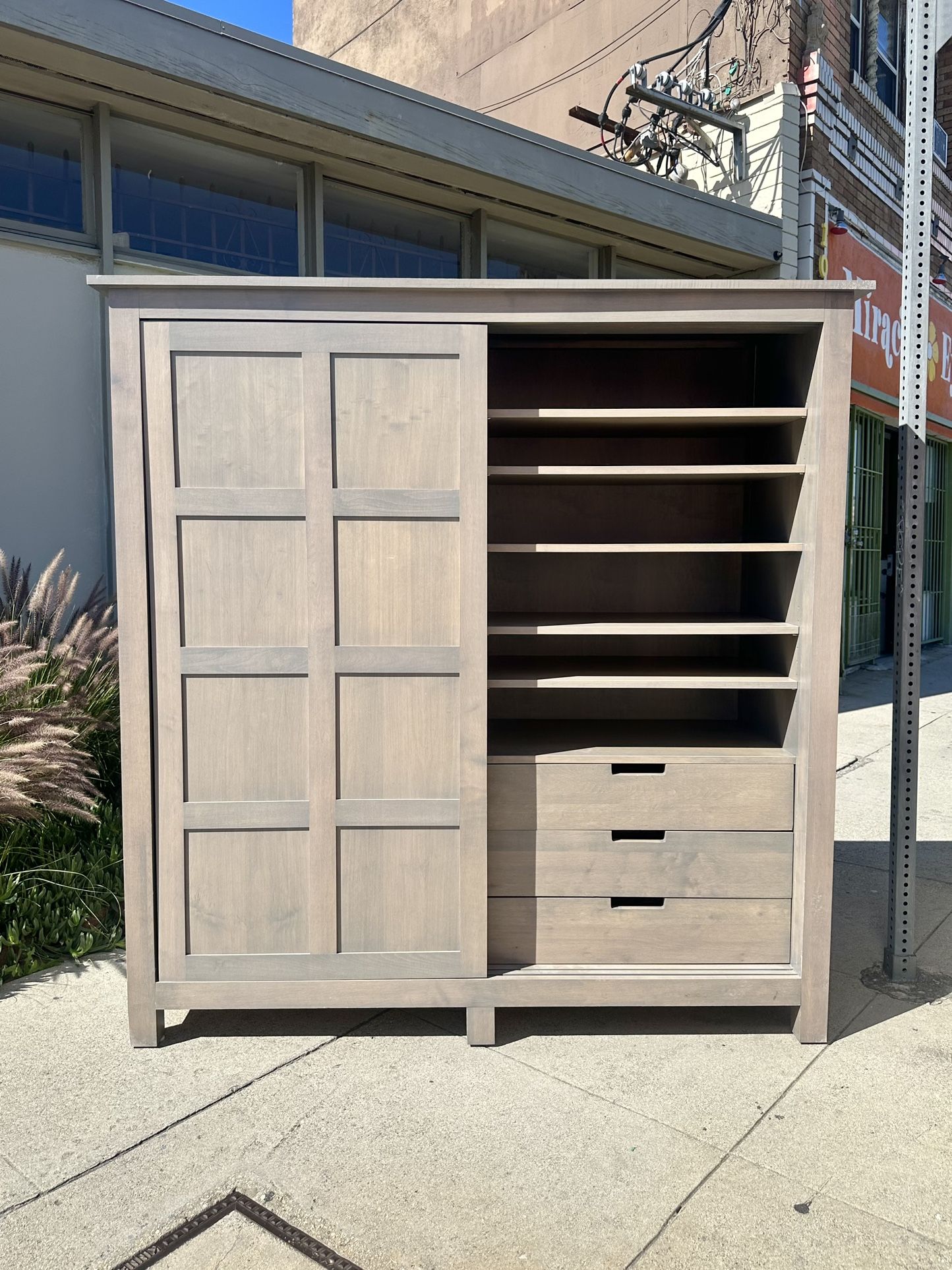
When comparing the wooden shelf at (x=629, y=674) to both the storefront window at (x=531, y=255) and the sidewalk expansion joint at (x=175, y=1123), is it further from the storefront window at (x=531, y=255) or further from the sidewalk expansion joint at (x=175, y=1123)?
the storefront window at (x=531, y=255)

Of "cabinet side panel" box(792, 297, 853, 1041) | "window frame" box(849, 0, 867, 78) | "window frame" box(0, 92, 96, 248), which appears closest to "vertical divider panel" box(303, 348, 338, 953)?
"cabinet side panel" box(792, 297, 853, 1041)

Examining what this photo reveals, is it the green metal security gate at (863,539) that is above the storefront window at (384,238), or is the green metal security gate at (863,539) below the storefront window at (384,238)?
below

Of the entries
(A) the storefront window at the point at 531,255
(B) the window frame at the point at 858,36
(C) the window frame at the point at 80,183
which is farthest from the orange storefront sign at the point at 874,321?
(C) the window frame at the point at 80,183

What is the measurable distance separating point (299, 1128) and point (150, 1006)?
65 centimetres

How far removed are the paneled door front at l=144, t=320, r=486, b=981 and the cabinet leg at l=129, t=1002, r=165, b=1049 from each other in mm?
121

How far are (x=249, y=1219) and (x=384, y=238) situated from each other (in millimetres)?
4868

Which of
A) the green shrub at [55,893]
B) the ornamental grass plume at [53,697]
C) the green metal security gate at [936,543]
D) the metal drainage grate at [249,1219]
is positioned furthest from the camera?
the green metal security gate at [936,543]

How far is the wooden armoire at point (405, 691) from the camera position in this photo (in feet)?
8.45

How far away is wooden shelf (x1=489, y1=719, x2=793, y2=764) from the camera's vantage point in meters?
2.79

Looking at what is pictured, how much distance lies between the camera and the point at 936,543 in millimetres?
12000

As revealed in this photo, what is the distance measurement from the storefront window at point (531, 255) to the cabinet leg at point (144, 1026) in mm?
4596

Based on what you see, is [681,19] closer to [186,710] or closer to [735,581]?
[735,581]

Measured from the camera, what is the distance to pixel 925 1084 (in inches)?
100

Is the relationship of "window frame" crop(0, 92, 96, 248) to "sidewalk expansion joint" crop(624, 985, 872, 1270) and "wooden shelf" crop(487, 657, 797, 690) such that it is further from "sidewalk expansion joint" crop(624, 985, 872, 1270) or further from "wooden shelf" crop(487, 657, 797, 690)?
"sidewalk expansion joint" crop(624, 985, 872, 1270)
